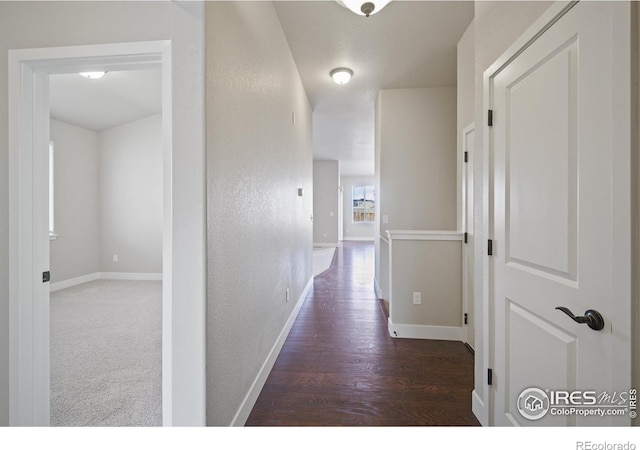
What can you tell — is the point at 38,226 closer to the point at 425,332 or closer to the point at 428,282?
the point at 428,282

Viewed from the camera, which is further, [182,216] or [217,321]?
[217,321]

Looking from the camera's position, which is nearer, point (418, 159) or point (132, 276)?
point (418, 159)

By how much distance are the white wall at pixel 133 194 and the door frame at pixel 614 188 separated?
5224 mm

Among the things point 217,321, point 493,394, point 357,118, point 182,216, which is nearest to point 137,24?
point 182,216

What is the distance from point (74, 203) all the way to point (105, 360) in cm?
368

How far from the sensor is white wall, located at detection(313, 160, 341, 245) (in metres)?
9.40

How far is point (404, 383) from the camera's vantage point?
78.3 inches

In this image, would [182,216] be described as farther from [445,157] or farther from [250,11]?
[445,157]

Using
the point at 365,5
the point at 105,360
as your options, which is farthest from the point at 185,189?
the point at 105,360

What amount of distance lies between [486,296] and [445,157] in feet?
8.25

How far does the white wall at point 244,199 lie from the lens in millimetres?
1272

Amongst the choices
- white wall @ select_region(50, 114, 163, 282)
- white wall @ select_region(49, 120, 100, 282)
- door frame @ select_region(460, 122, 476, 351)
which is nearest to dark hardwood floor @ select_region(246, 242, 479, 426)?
door frame @ select_region(460, 122, 476, 351)

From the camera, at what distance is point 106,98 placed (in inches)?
160

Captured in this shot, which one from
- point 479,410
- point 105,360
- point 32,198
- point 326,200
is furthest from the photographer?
point 326,200
